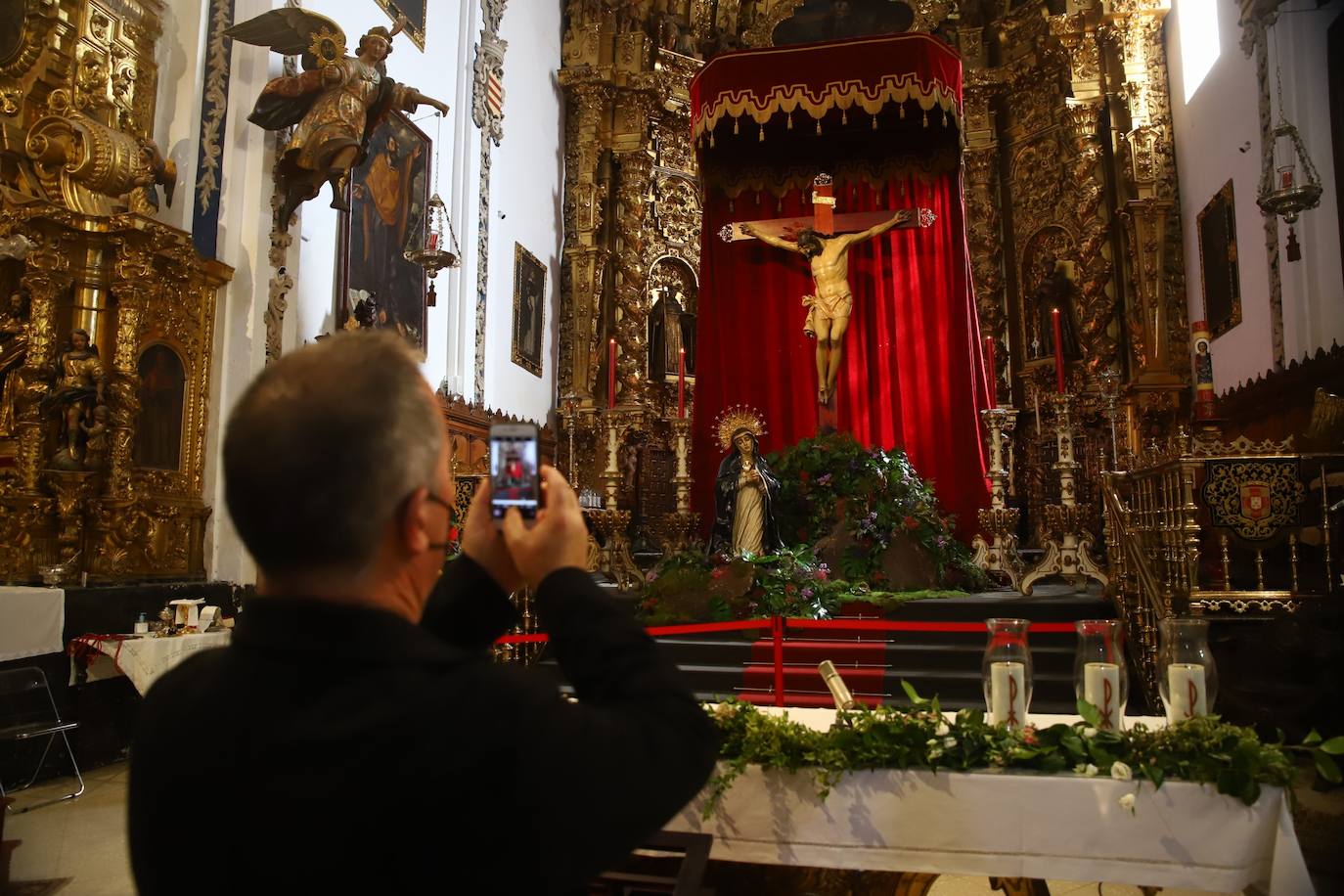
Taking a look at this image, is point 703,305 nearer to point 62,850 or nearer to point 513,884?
point 62,850

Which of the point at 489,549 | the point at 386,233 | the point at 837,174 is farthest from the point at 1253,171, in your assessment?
the point at 489,549

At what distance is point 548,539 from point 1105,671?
Answer: 70.6 inches

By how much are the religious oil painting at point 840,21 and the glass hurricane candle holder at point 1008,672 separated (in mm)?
12630

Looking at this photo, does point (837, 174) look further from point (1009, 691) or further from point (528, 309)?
point (1009, 691)

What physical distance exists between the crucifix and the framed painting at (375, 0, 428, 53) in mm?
3952

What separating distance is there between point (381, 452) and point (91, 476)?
6499mm

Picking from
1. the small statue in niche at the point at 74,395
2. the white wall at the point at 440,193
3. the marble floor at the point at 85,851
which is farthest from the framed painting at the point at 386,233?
the marble floor at the point at 85,851

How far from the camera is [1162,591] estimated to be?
6113mm

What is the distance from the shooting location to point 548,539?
125 centimetres

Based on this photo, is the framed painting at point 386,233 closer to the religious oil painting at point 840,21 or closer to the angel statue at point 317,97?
the angel statue at point 317,97

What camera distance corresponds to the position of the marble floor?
4.02m

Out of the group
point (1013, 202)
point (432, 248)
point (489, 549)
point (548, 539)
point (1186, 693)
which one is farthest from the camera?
point (1013, 202)

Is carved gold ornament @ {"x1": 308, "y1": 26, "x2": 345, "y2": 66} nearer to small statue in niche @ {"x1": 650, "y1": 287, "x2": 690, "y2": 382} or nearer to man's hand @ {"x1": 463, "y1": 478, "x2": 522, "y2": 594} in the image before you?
small statue in niche @ {"x1": 650, "y1": 287, "x2": 690, "y2": 382}

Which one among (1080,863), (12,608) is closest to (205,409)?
(12,608)
